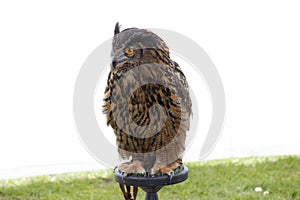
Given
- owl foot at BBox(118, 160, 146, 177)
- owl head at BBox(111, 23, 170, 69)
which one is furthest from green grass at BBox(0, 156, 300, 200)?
owl head at BBox(111, 23, 170, 69)

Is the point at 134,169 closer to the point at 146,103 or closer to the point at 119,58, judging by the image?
the point at 146,103

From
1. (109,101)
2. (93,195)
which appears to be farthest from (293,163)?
(109,101)

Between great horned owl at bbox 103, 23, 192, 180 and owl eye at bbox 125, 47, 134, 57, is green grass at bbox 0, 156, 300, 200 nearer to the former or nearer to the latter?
great horned owl at bbox 103, 23, 192, 180

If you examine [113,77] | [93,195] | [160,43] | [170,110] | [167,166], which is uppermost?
[160,43]

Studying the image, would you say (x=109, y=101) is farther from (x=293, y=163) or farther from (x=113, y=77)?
(x=293, y=163)

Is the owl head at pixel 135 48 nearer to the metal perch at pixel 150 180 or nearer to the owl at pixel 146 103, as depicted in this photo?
the owl at pixel 146 103

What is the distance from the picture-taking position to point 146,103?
184 centimetres

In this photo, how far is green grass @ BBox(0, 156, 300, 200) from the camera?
328cm

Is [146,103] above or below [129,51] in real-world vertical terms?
below

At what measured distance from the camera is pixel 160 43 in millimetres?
1806

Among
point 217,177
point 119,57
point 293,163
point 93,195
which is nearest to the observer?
point 119,57

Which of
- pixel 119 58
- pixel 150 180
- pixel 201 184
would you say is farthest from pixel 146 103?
pixel 201 184

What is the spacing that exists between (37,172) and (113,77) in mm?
2373

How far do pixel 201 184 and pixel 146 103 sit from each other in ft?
5.78
